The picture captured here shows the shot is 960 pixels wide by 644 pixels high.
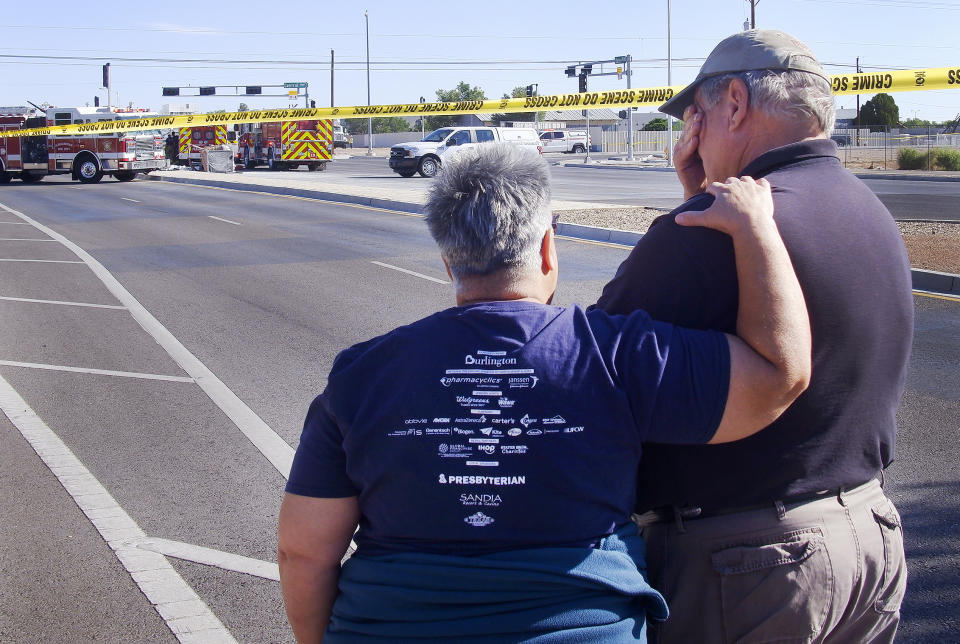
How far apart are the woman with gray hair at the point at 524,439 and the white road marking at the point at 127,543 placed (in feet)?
6.83

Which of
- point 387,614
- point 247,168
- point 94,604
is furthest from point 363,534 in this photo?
point 247,168

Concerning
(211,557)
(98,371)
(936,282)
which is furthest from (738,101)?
(936,282)

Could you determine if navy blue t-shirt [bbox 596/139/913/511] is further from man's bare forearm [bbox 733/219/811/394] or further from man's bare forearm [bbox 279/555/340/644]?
man's bare forearm [bbox 279/555/340/644]

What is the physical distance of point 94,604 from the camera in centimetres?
394

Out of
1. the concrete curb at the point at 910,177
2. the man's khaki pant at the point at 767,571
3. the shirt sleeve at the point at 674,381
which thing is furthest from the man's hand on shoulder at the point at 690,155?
the concrete curb at the point at 910,177

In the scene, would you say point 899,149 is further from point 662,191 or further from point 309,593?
point 309,593

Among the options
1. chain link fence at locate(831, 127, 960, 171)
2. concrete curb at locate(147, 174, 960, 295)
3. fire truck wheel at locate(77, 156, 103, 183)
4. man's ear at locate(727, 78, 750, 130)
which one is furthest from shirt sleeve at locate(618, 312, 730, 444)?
fire truck wheel at locate(77, 156, 103, 183)

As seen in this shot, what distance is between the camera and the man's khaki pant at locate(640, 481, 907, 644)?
6.46 ft

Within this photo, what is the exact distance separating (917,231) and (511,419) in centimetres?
1531

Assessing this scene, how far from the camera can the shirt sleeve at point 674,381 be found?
5.97 ft

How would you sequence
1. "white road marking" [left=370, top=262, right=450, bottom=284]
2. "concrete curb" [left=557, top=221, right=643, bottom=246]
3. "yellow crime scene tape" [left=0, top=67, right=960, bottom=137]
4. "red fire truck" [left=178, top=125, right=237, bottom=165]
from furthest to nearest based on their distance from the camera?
"red fire truck" [left=178, top=125, right=237, bottom=165] < "concrete curb" [left=557, top=221, right=643, bottom=246] < "white road marking" [left=370, top=262, right=450, bottom=284] < "yellow crime scene tape" [left=0, top=67, right=960, bottom=137]

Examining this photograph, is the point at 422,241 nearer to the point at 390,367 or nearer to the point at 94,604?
the point at 94,604

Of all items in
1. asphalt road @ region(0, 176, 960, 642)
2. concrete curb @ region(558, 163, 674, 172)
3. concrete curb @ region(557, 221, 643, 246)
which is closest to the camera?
asphalt road @ region(0, 176, 960, 642)

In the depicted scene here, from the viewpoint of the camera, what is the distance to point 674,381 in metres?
1.82
